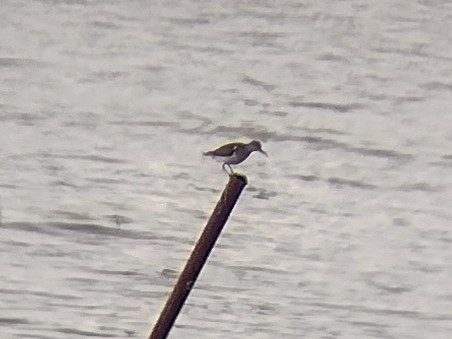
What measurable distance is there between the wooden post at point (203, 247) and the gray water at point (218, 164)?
0.15 metres

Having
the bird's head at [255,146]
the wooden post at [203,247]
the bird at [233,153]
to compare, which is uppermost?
the bird's head at [255,146]

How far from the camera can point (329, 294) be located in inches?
21.5

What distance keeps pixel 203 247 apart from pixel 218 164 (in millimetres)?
165

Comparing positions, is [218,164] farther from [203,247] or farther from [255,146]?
[203,247]

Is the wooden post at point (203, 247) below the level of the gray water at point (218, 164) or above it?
below

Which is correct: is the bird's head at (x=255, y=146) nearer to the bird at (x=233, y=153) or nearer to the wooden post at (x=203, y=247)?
the bird at (x=233, y=153)

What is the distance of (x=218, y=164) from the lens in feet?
1.77

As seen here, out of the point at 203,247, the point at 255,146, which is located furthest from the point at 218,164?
the point at 203,247

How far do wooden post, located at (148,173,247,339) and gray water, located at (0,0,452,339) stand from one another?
6.0 inches

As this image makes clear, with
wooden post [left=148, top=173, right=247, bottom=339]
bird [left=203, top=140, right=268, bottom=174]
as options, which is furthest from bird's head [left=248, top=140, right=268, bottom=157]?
wooden post [left=148, top=173, right=247, bottom=339]

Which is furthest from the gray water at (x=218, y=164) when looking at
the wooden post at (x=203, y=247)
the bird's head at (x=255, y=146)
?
the wooden post at (x=203, y=247)

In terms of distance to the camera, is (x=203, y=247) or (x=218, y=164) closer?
(x=203, y=247)

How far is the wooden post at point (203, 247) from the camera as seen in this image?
372 millimetres

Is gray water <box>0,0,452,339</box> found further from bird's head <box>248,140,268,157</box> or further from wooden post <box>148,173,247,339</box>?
wooden post <box>148,173,247,339</box>
